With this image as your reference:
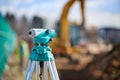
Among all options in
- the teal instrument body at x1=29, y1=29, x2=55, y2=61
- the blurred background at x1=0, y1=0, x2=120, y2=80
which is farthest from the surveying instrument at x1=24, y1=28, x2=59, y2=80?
the blurred background at x1=0, y1=0, x2=120, y2=80

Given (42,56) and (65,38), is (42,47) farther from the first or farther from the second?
(65,38)

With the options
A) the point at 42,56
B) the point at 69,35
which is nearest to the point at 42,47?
the point at 42,56

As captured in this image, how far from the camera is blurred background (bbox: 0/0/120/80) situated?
3.02 m

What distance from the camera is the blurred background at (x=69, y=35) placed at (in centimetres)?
302

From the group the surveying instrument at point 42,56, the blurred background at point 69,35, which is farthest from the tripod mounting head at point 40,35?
the blurred background at point 69,35

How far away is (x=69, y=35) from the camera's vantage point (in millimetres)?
3090

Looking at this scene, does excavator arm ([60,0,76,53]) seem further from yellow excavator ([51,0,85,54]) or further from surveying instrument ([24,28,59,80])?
surveying instrument ([24,28,59,80])

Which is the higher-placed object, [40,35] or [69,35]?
[40,35]

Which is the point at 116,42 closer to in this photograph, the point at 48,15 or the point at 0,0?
the point at 48,15

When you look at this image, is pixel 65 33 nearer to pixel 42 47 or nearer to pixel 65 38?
pixel 65 38

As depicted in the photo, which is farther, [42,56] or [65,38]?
[65,38]

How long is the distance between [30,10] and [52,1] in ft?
0.79

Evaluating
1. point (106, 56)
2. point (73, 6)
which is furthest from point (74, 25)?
point (106, 56)

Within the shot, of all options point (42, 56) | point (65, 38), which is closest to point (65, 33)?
point (65, 38)
